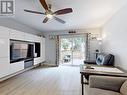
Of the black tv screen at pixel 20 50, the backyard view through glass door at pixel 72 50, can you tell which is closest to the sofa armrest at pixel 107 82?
the black tv screen at pixel 20 50

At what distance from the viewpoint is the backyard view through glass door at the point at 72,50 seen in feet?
23.9

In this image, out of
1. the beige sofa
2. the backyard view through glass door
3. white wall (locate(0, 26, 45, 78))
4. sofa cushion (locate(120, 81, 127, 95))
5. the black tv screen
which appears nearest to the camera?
sofa cushion (locate(120, 81, 127, 95))

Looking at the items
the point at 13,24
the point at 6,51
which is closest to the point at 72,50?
the point at 13,24

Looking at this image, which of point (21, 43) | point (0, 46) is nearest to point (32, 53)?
point (21, 43)

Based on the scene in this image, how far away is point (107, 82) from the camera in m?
2.13

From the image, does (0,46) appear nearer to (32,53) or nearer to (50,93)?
(50,93)

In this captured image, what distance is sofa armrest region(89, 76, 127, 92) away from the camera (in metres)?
2.09

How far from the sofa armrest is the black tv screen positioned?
3.02 meters

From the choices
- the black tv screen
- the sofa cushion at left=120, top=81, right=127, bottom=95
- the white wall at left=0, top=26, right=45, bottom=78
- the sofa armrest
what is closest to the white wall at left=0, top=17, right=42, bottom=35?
the white wall at left=0, top=26, right=45, bottom=78

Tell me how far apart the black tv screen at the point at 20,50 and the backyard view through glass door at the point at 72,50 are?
2.33 meters

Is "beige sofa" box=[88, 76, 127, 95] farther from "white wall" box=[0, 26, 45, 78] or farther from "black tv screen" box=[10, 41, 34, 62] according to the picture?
"black tv screen" box=[10, 41, 34, 62]

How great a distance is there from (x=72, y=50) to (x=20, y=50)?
139 inches

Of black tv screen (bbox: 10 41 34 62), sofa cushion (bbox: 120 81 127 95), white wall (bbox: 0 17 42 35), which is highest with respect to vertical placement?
white wall (bbox: 0 17 42 35)

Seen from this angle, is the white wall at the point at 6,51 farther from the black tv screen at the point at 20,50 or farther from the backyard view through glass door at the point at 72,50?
the backyard view through glass door at the point at 72,50
